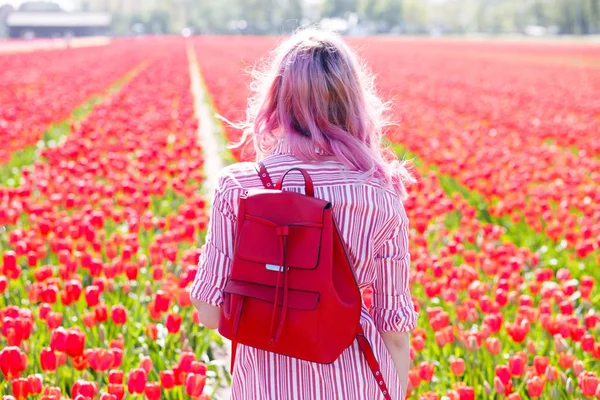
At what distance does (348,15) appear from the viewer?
13338 cm

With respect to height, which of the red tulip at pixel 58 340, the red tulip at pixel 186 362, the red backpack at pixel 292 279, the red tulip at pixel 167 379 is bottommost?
the red tulip at pixel 167 379

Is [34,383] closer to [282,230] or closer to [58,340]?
[58,340]

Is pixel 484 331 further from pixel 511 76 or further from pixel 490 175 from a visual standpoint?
pixel 511 76

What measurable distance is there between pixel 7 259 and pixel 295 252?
2.46 metres

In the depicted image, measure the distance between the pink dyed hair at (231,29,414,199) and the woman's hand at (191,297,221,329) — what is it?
1.55ft

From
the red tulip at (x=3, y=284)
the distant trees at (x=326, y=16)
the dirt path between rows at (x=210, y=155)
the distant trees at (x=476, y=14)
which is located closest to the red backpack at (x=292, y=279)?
the dirt path between rows at (x=210, y=155)

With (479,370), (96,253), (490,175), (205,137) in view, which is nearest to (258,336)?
(479,370)

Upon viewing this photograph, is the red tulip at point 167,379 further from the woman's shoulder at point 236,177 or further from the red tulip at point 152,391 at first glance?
the woman's shoulder at point 236,177

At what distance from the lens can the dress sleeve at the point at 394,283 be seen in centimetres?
197

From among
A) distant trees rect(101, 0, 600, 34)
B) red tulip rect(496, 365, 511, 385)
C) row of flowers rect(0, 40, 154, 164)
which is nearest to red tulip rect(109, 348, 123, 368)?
red tulip rect(496, 365, 511, 385)

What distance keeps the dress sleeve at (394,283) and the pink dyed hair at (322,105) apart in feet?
0.47

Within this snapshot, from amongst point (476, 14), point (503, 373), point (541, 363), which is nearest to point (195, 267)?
point (503, 373)

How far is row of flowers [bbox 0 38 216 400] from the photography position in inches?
109

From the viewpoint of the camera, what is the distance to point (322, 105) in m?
1.91
